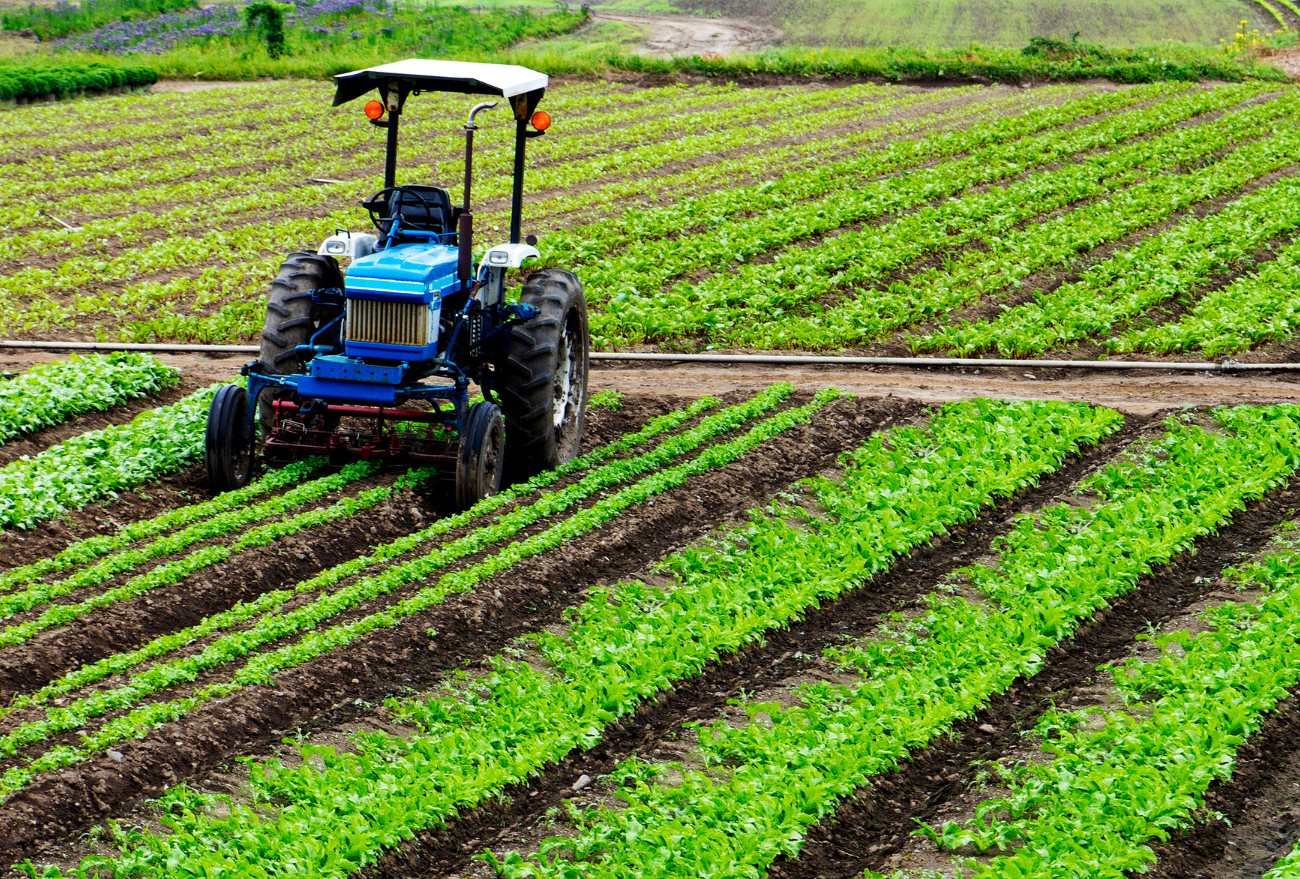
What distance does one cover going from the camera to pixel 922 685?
704 cm

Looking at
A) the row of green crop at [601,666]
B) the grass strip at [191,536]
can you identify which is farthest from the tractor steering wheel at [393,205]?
the row of green crop at [601,666]

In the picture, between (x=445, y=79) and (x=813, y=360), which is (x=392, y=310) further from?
(x=813, y=360)

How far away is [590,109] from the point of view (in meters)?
30.0

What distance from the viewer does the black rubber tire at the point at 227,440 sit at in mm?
9508

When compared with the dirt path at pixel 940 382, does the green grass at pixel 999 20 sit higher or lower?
higher

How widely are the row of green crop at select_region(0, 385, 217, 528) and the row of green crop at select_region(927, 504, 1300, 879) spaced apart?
649cm

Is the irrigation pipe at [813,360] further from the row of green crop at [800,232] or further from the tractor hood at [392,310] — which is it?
the tractor hood at [392,310]

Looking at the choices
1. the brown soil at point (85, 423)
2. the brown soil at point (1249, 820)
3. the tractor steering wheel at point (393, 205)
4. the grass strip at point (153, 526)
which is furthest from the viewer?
the brown soil at point (85, 423)

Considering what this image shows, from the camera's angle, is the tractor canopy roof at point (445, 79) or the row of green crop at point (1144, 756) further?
the tractor canopy roof at point (445, 79)

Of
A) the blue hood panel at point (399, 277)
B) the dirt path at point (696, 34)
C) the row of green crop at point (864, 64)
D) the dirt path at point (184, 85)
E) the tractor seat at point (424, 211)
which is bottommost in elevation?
the blue hood panel at point (399, 277)

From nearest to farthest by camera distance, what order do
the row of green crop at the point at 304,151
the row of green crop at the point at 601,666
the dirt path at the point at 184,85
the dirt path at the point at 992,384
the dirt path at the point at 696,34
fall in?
the row of green crop at the point at 601,666 < the dirt path at the point at 992,384 < the row of green crop at the point at 304,151 < the dirt path at the point at 184,85 < the dirt path at the point at 696,34

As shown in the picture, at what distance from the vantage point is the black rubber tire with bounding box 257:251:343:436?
10.1 m

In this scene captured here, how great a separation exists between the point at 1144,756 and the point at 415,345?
5.59 metres

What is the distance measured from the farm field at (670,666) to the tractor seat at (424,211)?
78.1 inches
